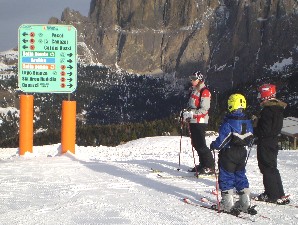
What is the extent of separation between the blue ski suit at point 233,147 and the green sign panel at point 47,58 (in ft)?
25.0

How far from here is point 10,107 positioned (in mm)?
178750

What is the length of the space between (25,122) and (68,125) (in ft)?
4.23

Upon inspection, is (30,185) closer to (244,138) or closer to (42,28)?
(244,138)

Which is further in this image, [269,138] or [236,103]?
[269,138]

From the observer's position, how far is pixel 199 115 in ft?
27.0

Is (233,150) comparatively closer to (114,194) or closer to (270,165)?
(270,165)

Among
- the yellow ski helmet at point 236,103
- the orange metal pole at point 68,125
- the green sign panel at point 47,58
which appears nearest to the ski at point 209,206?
the yellow ski helmet at point 236,103

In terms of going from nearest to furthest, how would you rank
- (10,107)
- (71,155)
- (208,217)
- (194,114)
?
(208,217) < (194,114) < (71,155) < (10,107)

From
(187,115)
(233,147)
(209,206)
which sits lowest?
(209,206)

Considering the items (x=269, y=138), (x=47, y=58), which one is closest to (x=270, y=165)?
(x=269, y=138)

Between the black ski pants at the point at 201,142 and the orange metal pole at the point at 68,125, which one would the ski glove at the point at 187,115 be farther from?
the orange metal pole at the point at 68,125

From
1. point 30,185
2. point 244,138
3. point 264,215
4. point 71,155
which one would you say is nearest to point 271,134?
point 244,138

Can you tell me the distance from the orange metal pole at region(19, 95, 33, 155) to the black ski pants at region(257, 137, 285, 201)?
7.92 metres

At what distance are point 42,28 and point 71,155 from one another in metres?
3.85
